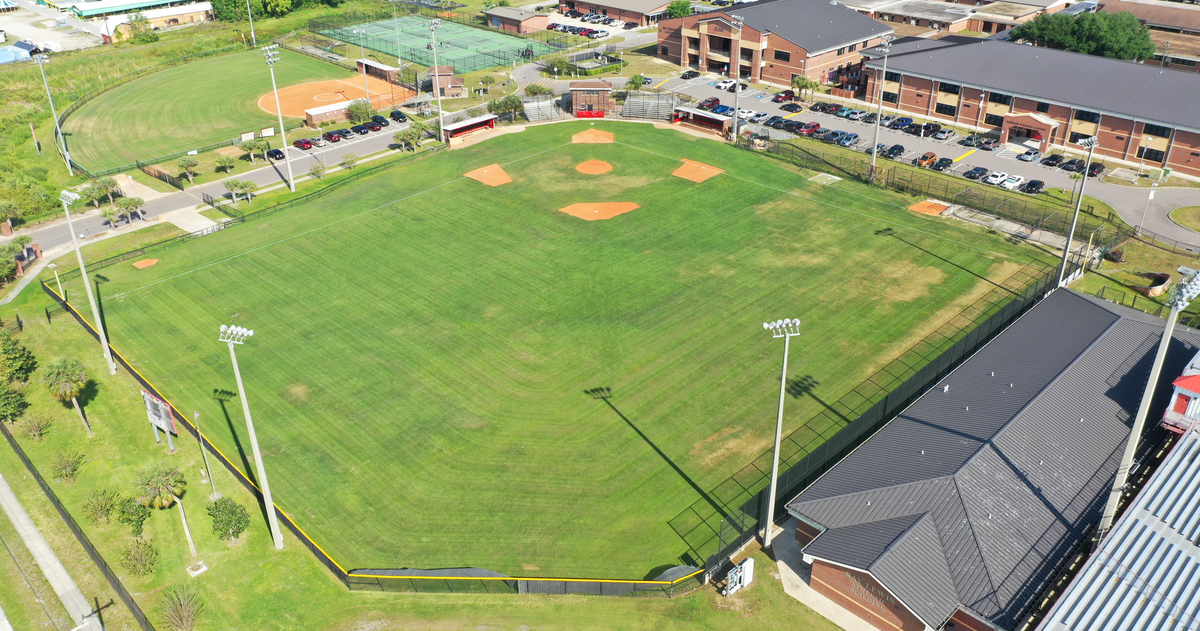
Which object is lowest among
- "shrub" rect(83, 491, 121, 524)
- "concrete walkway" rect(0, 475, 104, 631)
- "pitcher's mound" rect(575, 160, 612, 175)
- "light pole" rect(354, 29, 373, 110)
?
"concrete walkway" rect(0, 475, 104, 631)

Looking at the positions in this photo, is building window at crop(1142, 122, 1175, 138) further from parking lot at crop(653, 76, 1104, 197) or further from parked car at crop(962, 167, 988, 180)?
parked car at crop(962, 167, 988, 180)

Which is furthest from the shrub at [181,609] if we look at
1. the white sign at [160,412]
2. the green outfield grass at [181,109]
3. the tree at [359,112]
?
the tree at [359,112]

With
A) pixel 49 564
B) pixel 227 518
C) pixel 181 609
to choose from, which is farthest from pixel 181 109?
pixel 181 609

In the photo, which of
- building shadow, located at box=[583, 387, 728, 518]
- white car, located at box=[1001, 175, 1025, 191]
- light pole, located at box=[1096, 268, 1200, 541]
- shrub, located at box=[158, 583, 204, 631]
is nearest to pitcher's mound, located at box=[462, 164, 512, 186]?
building shadow, located at box=[583, 387, 728, 518]

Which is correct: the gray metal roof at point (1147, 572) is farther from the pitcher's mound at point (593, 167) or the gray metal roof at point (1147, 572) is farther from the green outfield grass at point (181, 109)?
the green outfield grass at point (181, 109)

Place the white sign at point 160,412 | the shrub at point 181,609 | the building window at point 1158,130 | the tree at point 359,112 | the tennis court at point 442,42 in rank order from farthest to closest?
the tennis court at point 442,42
the tree at point 359,112
the building window at point 1158,130
the white sign at point 160,412
the shrub at point 181,609

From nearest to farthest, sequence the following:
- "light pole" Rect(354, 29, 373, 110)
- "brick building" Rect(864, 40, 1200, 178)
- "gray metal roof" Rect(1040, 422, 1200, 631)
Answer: "gray metal roof" Rect(1040, 422, 1200, 631) → "brick building" Rect(864, 40, 1200, 178) → "light pole" Rect(354, 29, 373, 110)

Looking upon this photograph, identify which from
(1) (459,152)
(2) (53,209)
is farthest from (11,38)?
(1) (459,152)
